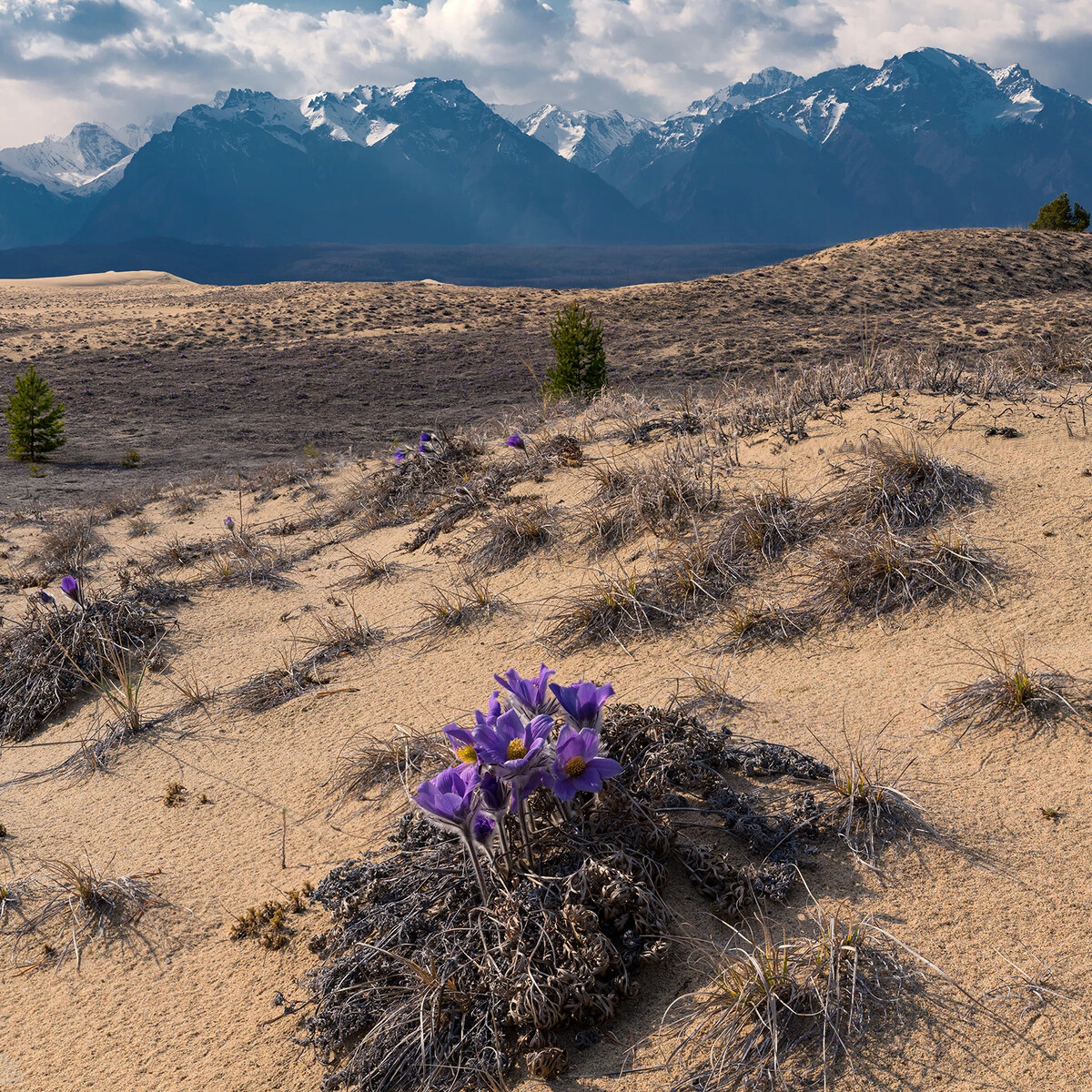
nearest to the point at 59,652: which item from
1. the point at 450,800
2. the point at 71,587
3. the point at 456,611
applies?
the point at 71,587

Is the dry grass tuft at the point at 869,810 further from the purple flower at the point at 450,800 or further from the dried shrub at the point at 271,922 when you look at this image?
the dried shrub at the point at 271,922

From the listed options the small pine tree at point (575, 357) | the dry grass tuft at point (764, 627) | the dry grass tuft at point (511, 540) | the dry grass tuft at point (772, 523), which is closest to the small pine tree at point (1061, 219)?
the small pine tree at point (575, 357)

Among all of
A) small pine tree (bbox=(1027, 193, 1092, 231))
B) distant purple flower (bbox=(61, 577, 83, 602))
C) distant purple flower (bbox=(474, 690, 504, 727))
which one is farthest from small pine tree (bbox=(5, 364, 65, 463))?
small pine tree (bbox=(1027, 193, 1092, 231))

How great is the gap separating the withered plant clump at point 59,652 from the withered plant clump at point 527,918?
2984mm

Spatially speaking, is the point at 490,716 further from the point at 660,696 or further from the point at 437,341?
the point at 437,341

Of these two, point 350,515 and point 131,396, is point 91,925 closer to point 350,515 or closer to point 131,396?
point 350,515

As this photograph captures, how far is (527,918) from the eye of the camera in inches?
76.4

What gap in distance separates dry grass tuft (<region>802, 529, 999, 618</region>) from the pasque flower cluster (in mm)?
2013

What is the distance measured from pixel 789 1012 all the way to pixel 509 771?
2.79 feet

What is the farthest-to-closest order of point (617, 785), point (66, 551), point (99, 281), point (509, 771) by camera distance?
point (99, 281) → point (66, 551) → point (617, 785) → point (509, 771)

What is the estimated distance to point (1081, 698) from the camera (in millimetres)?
2607

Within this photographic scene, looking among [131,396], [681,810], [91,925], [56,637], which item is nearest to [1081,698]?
[681,810]

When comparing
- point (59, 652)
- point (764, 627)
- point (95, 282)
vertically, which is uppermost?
point (95, 282)

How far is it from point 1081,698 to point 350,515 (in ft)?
19.0
